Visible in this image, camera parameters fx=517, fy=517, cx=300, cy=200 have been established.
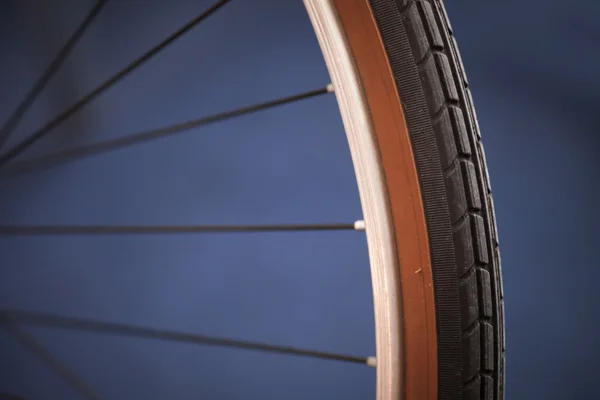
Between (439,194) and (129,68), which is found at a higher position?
(129,68)

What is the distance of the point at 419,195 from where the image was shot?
12.5 inches

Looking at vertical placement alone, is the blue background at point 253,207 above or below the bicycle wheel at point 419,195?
above

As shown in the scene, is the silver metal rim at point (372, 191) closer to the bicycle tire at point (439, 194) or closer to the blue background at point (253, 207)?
the bicycle tire at point (439, 194)

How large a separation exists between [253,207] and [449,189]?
0.60m

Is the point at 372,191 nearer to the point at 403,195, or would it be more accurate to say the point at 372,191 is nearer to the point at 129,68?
the point at 403,195

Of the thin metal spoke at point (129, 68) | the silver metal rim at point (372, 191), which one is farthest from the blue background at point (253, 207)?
the silver metal rim at point (372, 191)

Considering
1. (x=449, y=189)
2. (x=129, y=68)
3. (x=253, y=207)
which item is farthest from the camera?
(x=253, y=207)

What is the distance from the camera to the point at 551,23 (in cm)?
86

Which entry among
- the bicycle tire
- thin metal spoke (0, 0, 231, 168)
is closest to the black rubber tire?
the bicycle tire

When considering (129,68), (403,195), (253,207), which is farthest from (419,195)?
(253,207)

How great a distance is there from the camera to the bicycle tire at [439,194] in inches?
12.1

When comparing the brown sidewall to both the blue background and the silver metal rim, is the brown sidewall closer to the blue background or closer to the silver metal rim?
the silver metal rim

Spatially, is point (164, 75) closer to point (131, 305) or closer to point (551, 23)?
point (131, 305)

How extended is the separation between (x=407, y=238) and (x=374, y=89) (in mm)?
96
